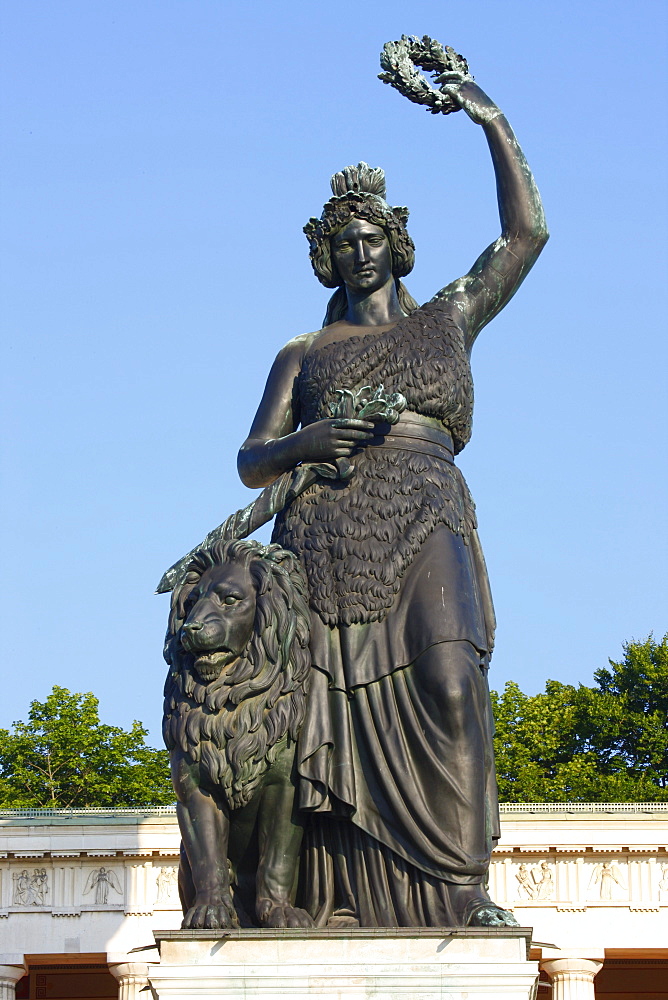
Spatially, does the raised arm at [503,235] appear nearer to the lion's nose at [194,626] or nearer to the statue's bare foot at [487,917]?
the lion's nose at [194,626]

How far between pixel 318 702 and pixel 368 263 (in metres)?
3.25

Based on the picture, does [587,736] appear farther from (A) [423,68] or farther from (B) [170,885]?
(A) [423,68]

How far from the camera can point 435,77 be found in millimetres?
13414

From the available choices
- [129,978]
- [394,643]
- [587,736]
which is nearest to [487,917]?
[394,643]

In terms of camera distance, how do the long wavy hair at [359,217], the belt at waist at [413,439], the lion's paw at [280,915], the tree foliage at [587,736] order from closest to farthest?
the lion's paw at [280,915] < the belt at waist at [413,439] < the long wavy hair at [359,217] < the tree foliage at [587,736]

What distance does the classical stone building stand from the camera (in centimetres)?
5900

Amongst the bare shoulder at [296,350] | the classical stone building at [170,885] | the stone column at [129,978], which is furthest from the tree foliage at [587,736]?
the bare shoulder at [296,350]

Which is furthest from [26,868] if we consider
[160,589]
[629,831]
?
[160,589]

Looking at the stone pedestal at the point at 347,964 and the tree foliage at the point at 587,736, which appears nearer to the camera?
the stone pedestal at the point at 347,964

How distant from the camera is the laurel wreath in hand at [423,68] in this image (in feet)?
43.6

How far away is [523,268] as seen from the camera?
13141 mm

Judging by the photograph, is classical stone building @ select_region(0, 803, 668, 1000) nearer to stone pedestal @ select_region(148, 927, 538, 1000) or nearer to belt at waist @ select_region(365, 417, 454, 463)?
belt at waist @ select_region(365, 417, 454, 463)

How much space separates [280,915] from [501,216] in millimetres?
5158

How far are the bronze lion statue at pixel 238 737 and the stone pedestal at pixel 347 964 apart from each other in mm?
440
